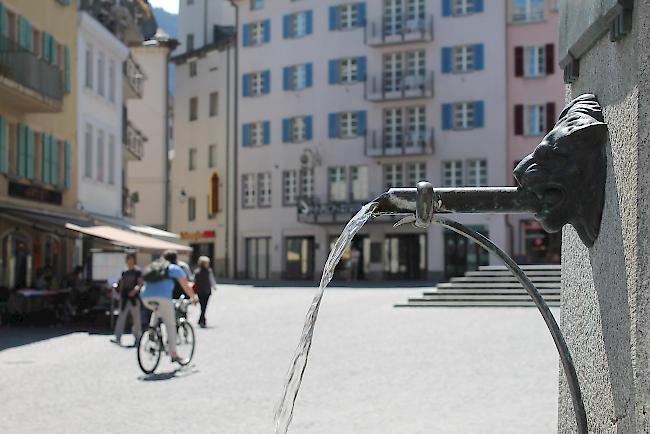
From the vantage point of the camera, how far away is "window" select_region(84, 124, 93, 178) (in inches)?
1385

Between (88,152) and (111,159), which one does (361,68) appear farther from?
(88,152)

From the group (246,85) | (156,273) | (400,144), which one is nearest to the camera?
(156,273)

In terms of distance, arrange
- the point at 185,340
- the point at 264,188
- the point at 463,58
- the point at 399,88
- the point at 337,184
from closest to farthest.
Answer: the point at 185,340, the point at 463,58, the point at 399,88, the point at 337,184, the point at 264,188

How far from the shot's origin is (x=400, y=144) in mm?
55125

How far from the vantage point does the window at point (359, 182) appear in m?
56.4

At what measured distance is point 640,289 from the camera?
2461mm

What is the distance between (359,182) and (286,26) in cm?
1086

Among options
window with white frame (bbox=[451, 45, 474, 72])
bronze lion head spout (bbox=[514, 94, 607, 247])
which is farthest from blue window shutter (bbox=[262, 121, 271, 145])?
bronze lion head spout (bbox=[514, 94, 607, 247])

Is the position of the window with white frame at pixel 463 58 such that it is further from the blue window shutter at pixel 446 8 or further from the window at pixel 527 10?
the window at pixel 527 10

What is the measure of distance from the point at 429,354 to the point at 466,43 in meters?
40.9

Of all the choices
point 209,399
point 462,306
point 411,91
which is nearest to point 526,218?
point 411,91

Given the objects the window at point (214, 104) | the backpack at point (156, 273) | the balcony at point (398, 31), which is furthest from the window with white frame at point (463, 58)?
the backpack at point (156, 273)

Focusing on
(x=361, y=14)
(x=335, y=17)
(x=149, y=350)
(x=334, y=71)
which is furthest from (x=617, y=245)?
(x=335, y=17)

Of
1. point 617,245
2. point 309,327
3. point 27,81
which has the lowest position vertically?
point 309,327
